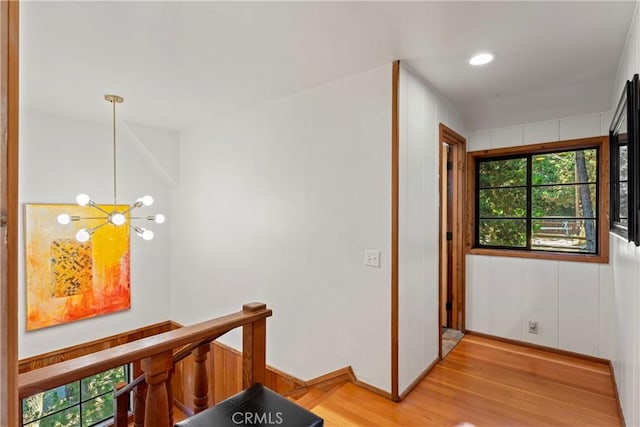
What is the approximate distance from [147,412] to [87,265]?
124 inches

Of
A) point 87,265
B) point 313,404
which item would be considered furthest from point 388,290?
point 87,265

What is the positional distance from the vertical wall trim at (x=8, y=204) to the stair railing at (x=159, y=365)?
543 millimetres

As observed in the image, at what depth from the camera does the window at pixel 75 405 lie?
11.2 feet

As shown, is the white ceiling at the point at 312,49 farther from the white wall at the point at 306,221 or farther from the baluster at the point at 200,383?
the baluster at the point at 200,383

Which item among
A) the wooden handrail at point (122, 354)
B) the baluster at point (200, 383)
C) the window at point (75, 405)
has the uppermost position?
the wooden handrail at point (122, 354)

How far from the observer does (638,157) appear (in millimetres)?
1493

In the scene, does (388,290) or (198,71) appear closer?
(388,290)

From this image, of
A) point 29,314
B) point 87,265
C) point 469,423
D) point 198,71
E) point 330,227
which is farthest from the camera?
point 87,265

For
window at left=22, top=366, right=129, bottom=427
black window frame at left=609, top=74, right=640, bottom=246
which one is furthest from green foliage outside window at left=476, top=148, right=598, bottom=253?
window at left=22, top=366, right=129, bottom=427

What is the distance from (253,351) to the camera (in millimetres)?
1580

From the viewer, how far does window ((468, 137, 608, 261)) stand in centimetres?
307

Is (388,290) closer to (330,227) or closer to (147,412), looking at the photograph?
Answer: (330,227)

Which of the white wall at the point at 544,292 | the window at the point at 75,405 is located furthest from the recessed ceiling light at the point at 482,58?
the window at the point at 75,405

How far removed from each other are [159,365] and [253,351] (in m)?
0.45
